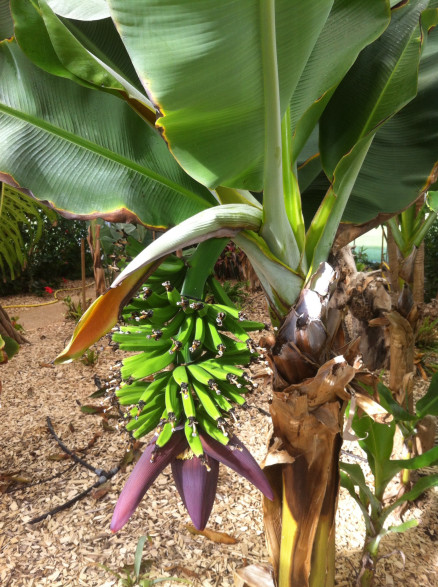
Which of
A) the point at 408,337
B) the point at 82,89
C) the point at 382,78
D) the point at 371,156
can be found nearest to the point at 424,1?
the point at 382,78

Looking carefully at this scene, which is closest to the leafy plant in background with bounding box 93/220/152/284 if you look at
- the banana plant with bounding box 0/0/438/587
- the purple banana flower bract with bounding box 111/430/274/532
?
the banana plant with bounding box 0/0/438/587

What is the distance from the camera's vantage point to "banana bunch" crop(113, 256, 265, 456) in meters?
0.47

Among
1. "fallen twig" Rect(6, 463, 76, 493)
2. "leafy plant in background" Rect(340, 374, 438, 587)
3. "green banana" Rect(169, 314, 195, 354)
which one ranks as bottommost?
"fallen twig" Rect(6, 463, 76, 493)

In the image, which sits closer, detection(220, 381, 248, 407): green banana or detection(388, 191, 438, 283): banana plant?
detection(220, 381, 248, 407): green banana

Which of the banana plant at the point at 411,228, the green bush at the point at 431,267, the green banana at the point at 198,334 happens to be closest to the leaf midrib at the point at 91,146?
the green banana at the point at 198,334

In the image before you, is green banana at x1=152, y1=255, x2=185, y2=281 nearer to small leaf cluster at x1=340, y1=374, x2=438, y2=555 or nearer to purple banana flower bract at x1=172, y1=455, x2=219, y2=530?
purple banana flower bract at x1=172, y1=455, x2=219, y2=530

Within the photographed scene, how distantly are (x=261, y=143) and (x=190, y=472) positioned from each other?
0.41m

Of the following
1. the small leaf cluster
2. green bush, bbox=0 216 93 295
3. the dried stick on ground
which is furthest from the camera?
green bush, bbox=0 216 93 295

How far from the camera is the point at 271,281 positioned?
1.89 ft

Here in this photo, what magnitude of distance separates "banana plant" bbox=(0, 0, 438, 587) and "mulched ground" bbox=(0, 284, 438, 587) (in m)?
0.43

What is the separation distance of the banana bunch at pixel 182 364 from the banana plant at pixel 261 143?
5 centimetres

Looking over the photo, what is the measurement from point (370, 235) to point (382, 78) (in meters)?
4.38

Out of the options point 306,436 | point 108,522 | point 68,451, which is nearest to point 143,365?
point 306,436

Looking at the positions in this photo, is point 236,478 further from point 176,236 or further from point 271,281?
point 176,236
